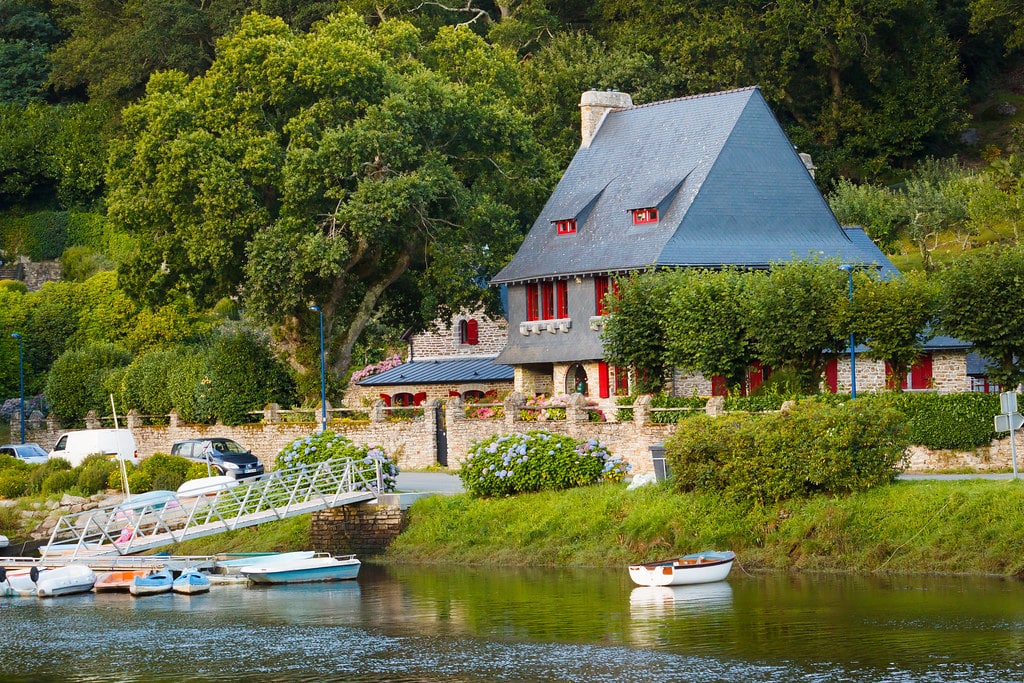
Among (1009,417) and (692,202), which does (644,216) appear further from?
(1009,417)

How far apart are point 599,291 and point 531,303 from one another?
12.8 ft

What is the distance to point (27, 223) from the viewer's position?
9875 cm

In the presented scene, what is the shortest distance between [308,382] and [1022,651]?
4085 cm

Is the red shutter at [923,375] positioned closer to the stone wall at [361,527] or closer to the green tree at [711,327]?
the green tree at [711,327]

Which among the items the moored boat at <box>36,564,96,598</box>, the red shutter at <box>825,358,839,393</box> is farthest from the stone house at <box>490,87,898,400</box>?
the moored boat at <box>36,564,96,598</box>

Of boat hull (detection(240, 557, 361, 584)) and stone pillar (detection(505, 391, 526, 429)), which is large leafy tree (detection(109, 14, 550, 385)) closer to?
stone pillar (detection(505, 391, 526, 429))

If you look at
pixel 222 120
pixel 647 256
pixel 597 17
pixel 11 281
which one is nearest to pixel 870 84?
pixel 597 17

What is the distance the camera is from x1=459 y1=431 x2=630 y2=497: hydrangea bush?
1617 inches

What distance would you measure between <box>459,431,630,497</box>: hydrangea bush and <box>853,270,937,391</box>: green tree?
9770 mm

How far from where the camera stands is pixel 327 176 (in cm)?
5938

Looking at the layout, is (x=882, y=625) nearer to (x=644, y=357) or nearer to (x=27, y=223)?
(x=644, y=357)

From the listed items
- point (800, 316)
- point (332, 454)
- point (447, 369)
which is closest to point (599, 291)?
point (800, 316)

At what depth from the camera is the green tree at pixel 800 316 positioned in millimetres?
47719

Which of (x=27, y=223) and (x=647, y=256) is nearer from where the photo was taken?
(x=647, y=256)
